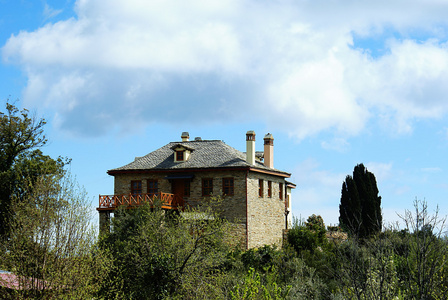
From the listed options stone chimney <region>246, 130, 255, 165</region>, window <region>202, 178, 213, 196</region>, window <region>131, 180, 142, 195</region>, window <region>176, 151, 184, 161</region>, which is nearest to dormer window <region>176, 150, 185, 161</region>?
window <region>176, 151, 184, 161</region>

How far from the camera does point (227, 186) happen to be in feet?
124

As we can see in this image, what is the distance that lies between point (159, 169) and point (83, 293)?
1691 cm

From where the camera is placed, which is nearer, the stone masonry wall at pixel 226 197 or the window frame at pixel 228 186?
the stone masonry wall at pixel 226 197

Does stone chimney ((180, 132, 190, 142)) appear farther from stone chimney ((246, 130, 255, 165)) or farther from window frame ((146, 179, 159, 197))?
stone chimney ((246, 130, 255, 165))

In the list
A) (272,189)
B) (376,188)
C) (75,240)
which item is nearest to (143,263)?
(75,240)

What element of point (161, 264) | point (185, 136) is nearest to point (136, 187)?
point (185, 136)

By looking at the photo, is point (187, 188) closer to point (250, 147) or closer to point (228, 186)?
point (228, 186)

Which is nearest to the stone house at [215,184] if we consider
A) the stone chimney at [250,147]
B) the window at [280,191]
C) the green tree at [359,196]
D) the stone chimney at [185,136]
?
the stone chimney at [250,147]

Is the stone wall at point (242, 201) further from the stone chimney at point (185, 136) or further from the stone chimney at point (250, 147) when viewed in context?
the stone chimney at point (185, 136)

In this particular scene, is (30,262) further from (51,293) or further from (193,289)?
(193,289)

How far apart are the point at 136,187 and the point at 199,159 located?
468cm

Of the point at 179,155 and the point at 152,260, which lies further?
the point at 179,155

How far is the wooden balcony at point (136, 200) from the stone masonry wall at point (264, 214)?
184 inches

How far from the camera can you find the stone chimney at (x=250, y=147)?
128 feet
